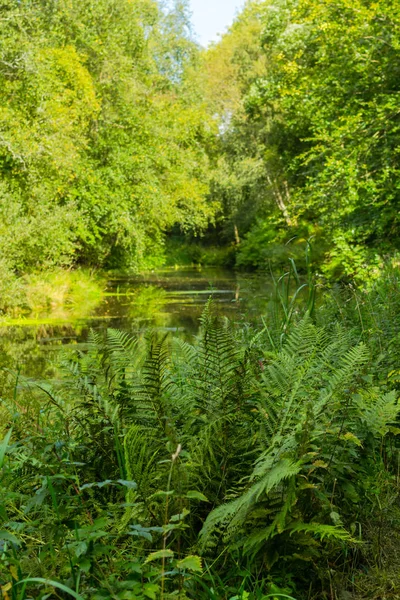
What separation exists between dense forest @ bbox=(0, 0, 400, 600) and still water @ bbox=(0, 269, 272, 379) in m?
0.98

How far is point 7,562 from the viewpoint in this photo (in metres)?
1.93

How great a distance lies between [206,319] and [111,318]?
14.3m

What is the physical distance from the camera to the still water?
433 inches

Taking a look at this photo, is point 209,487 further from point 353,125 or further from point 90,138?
point 90,138

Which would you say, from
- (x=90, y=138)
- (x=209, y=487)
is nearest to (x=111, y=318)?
(x=90, y=138)

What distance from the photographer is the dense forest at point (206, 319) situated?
2139mm

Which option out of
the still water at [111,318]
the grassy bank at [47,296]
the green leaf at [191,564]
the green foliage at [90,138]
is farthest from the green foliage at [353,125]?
the green leaf at [191,564]

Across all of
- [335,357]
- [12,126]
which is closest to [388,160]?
[12,126]

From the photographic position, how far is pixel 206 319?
286cm

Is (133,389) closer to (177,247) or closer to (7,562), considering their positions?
(7,562)

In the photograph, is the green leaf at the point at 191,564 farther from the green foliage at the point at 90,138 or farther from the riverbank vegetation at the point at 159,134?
the green foliage at the point at 90,138

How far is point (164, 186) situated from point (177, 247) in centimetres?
1928

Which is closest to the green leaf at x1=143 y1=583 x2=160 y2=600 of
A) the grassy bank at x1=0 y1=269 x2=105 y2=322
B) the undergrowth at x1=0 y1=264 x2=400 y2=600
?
the undergrowth at x1=0 y1=264 x2=400 y2=600

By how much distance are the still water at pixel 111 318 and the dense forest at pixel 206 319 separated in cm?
98
